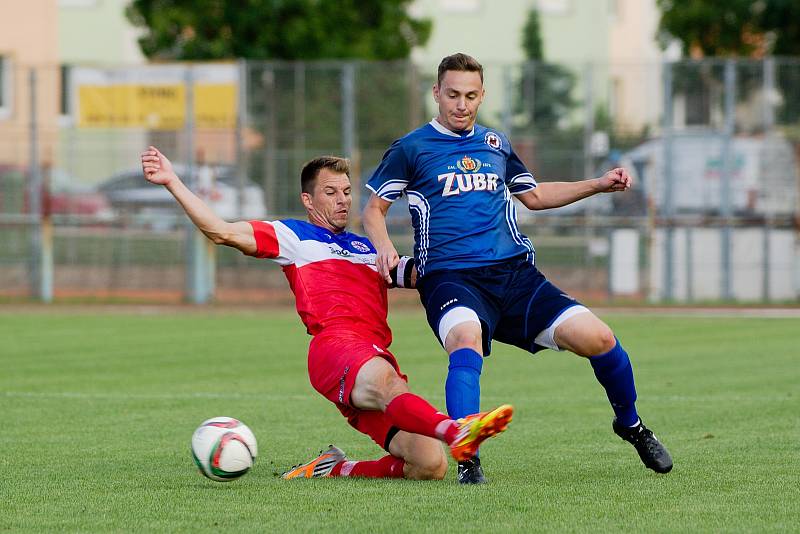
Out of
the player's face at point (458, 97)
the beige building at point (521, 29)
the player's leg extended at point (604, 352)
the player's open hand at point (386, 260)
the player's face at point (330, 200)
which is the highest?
the beige building at point (521, 29)

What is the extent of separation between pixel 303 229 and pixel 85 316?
14.4 meters

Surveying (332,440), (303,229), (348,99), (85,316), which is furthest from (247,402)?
(348,99)

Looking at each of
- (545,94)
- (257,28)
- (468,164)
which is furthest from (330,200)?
(257,28)

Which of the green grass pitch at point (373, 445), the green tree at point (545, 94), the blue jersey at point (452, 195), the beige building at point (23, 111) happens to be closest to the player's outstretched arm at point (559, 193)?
the blue jersey at point (452, 195)

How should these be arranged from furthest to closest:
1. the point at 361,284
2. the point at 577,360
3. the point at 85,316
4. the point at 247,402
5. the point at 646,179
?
the point at 646,179 → the point at 85,316 → the point at 577,360 → the point at 247,402 → the point at 361,284

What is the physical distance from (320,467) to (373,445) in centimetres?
132

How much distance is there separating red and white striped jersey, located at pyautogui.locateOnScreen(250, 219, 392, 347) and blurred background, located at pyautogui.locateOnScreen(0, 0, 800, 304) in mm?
16484

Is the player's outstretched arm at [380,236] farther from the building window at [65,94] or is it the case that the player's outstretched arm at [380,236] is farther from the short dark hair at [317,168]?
the building window at [65,94]

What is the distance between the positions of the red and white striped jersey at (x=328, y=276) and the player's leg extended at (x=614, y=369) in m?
0.96

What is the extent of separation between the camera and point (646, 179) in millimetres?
24000

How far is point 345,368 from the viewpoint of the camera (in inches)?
274

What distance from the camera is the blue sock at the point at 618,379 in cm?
698

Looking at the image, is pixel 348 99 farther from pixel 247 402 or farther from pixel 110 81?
pixel 247 402

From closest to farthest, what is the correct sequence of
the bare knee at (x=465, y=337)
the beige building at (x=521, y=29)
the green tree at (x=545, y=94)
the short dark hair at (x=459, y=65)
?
the bare knee at (x=465, y=337)
the short dark hair at (x=459, y=65)
the green tree at (x=545, y=94)
the beige building at (x=521, y=29)
